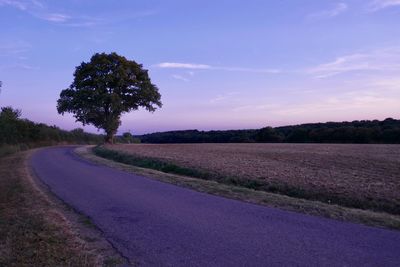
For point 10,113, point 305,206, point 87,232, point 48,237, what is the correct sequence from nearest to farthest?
point 48,237
point 87,232
point 305,206
point 10,113

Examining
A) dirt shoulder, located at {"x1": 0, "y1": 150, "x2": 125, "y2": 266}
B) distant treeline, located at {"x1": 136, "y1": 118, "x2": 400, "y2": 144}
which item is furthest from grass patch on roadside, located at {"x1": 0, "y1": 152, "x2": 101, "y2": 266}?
distant treeline, located at {"x1": 136, "y1": 118, "x2": 400, "y2": 144}

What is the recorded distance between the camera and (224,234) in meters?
8.04

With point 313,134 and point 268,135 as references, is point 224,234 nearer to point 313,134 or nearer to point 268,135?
point 313,134

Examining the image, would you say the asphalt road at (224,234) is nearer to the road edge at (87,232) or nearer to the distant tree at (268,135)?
the road edge at (87,232)

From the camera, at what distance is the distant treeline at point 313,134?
→ 7131 cm

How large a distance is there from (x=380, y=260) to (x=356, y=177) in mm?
11879

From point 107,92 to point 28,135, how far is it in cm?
1342

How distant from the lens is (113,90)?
5672cm

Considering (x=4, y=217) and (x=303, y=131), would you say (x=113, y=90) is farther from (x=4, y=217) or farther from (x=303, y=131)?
(x=4, y=217)

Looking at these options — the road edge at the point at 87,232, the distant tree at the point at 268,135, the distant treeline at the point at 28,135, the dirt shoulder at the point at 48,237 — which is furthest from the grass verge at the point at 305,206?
the distant tree at the point at 268,135

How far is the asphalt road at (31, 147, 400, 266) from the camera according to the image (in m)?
6.55

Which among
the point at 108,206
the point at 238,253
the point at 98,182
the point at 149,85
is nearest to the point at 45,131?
the point at 149,85

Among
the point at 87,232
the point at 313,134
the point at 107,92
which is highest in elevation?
the point at 107,92

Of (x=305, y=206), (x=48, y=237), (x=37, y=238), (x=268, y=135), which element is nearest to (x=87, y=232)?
(x=48, y=237)
